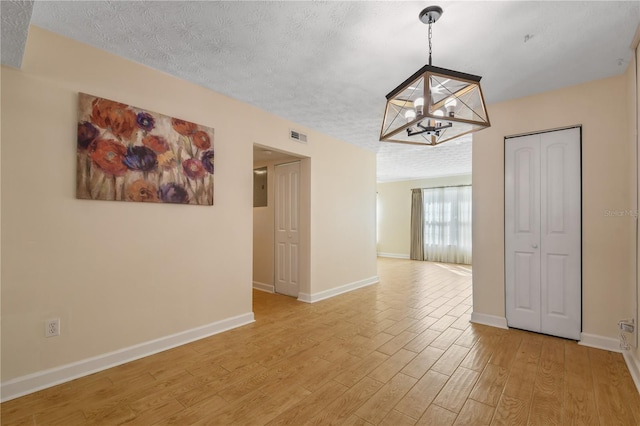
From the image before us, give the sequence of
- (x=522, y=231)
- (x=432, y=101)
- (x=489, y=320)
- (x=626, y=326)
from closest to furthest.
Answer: (x=432, y=101)
(x=626, y=326)
(x=522, y=231)
(x=489, y=320)

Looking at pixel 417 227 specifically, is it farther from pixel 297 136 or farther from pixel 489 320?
pixel 297 136

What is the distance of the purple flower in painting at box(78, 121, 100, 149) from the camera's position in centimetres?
227

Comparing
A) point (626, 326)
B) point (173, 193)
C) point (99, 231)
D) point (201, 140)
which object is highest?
point (201, 140)

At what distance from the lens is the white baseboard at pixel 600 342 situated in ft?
8.90

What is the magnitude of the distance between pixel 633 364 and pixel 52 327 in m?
4.47

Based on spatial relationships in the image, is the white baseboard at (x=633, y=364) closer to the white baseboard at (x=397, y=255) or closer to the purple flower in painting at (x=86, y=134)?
the purple flower in painting at (x=86, y=134)

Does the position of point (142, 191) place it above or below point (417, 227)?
above

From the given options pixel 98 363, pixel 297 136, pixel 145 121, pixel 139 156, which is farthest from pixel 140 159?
pixel 297 136

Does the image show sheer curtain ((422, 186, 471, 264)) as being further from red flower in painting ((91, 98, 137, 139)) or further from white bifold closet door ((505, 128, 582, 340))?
red flower in painting ((91, 98, 137, 139))

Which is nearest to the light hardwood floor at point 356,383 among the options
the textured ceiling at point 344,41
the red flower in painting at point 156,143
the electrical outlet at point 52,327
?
the electrical outlet at point 52,327

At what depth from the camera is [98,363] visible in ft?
7.67

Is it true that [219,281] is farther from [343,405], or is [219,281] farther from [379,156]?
[379,156]

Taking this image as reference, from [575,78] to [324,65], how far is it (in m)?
2.45

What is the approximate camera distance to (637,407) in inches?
74.2
